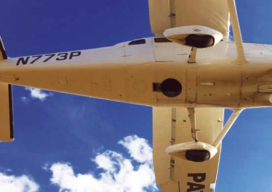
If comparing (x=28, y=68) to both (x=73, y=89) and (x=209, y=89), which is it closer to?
(x=73, y=89)

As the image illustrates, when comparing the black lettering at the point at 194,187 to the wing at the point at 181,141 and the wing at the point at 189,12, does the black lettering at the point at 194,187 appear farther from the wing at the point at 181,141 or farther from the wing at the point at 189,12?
the wing at the point at 189,12

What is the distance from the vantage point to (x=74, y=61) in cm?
813

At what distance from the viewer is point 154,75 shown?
7.90 m

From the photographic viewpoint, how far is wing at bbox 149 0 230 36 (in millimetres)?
8609

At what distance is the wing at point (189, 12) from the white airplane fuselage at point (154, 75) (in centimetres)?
86

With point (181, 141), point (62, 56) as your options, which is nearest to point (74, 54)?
point (62, 56)

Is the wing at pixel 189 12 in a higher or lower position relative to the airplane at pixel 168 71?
higher

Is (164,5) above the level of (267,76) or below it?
above

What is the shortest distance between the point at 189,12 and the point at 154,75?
204cm

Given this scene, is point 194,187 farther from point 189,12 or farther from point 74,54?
point 74,54

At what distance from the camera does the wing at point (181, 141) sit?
1033 centimetres

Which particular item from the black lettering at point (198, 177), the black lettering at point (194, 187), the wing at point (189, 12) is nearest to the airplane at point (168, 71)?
the wing at point (189, 12)

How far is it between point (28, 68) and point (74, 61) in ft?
3.61

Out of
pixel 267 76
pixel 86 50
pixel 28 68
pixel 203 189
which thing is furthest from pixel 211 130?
pixel 28 68
